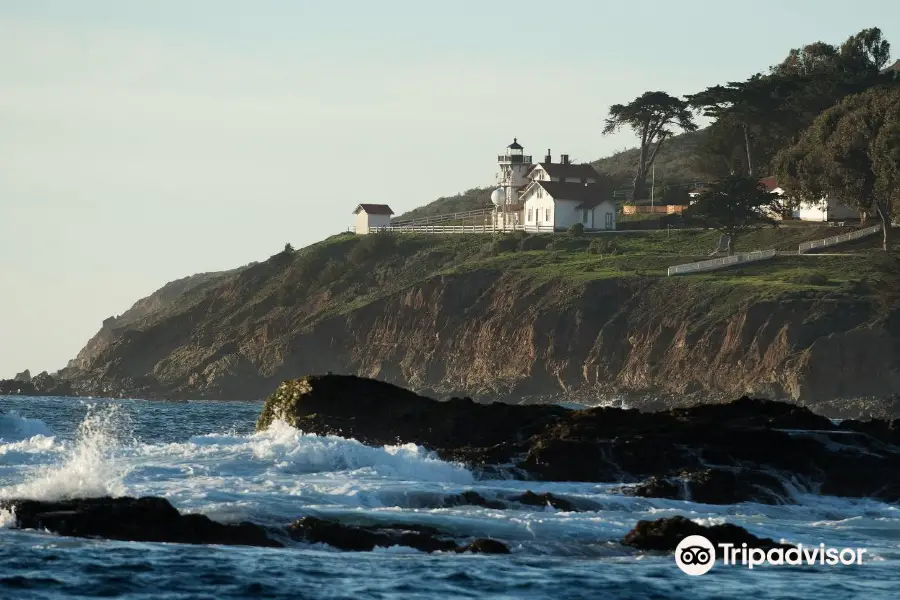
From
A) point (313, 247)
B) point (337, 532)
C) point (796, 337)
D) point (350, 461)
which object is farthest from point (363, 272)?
point (337, 532)

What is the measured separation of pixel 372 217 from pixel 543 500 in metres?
114

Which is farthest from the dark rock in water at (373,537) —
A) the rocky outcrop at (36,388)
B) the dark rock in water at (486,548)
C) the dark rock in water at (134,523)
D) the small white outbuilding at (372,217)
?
the small white outbuilding at (372,217)

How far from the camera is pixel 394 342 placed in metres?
117

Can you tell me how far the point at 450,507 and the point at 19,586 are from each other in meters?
10.9

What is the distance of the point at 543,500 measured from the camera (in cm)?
3225

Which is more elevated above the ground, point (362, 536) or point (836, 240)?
point (836, 240)

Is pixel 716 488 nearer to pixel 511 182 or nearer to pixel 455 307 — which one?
pixel 455 307

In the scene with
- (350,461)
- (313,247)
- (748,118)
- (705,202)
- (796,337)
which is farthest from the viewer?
(313,247)

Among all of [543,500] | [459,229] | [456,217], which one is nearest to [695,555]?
[543,500]

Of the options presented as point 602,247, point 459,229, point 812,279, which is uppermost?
point 459,229

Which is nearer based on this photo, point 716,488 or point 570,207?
point 716,488

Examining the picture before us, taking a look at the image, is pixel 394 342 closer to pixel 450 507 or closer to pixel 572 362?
pixel 572 362

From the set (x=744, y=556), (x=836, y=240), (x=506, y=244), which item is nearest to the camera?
(x=744, y=556)

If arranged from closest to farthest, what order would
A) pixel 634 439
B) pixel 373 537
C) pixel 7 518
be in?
pixel 7 518, pixel 373 537, pixel 634 439
